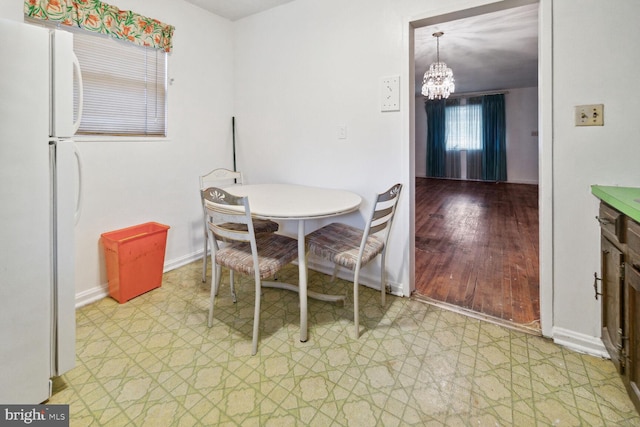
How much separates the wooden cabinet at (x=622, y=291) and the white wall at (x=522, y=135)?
8166mm

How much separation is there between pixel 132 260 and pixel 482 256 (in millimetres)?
2971

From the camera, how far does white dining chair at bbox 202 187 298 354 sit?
1.62 metres

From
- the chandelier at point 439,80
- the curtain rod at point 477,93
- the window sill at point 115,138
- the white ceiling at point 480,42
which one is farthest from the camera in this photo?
the curtain rod at point 477,93

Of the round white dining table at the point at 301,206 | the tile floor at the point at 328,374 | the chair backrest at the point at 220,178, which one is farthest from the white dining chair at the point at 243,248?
the chair backrest at the point at 220,178

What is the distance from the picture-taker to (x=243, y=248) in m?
1.88

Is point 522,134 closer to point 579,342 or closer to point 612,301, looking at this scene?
point 579,342

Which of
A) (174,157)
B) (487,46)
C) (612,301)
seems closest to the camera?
(612,301)

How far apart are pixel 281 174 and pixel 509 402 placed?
2231 mm

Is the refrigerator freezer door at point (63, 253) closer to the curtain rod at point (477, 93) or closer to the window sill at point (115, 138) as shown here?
the window sill at point (115, 138)

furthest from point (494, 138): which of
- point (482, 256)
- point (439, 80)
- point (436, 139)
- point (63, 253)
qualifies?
point (63, 253)

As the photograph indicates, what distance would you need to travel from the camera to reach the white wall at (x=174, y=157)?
2.23 meters

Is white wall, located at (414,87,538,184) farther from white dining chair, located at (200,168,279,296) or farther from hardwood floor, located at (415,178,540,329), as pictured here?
white dining chair, located at (200,168,279,296)

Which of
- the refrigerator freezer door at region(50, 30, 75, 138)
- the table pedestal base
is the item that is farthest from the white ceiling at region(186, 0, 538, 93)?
the table pedestal base

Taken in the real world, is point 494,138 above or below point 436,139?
below
